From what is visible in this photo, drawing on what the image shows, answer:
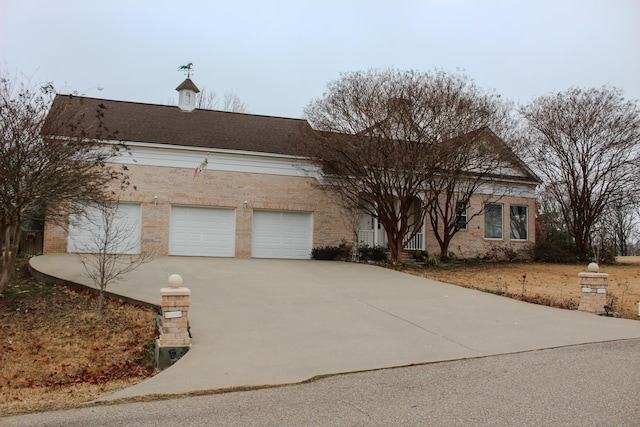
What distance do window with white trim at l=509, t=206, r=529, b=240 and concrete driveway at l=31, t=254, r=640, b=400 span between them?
12.9 metres

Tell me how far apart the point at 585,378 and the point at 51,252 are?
17767 millimetres

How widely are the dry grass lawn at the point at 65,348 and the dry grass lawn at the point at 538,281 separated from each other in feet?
29.6

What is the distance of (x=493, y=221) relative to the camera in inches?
1018

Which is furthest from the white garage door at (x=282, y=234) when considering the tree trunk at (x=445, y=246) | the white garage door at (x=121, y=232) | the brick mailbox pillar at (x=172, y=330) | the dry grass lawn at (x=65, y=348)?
the brick mailbox pillar at (x=172, y=330)

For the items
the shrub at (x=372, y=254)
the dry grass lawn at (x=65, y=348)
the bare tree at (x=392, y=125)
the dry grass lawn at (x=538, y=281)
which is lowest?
the dry grass lawn at (x=65, y=348)

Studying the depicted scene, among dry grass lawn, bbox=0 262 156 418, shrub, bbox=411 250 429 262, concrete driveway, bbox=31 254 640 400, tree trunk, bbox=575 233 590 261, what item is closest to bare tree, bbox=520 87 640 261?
tree trunk, bbox=575 233 590 261

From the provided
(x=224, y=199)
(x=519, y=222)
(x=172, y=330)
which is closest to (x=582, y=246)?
(x=519, y=222)

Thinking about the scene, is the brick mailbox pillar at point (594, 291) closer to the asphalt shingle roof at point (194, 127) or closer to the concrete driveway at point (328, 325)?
the concrete driveway at point (328, 325)

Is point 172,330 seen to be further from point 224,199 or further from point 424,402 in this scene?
point 224,199

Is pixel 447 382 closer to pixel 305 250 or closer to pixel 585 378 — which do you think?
pixel 585 378

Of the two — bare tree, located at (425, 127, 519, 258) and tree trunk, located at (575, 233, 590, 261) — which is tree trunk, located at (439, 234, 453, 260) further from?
tree trunk, located at (575, 233, 590, 261)

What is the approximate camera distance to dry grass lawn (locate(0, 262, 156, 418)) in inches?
258

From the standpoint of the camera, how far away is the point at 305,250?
71.5ft

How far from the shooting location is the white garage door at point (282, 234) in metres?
21.3
